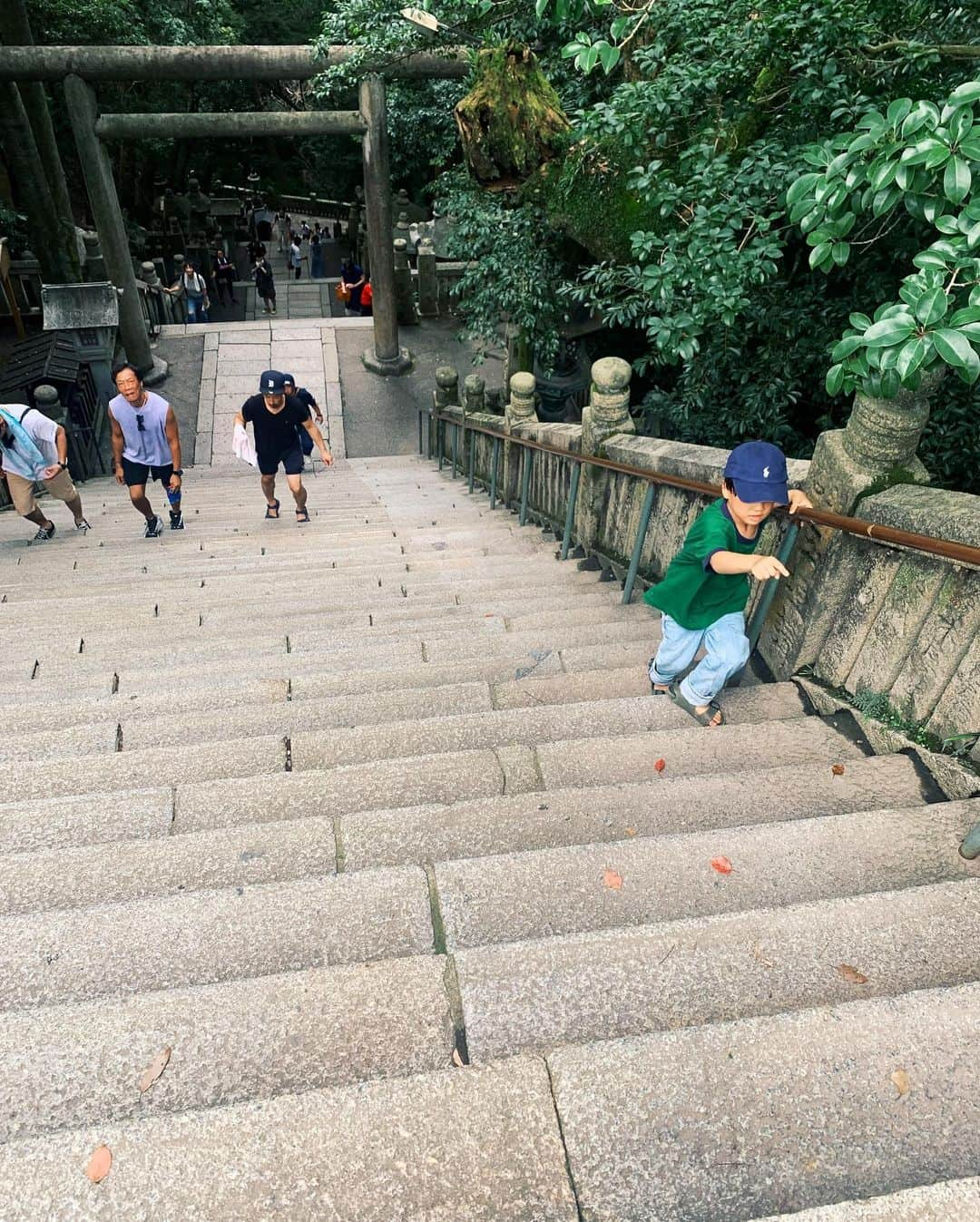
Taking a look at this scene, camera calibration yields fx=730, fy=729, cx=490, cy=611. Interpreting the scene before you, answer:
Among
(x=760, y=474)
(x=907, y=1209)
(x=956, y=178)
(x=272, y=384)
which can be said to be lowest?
(x=272, y=384)

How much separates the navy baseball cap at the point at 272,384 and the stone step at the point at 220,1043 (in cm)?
509

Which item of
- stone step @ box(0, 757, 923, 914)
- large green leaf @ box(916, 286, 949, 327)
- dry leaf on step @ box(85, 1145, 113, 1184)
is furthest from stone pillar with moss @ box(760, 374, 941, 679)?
dry leaf on step @ box(85, 1145, 113, 1184)

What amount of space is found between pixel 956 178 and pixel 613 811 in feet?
6.38

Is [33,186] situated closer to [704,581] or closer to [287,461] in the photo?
[287,461]

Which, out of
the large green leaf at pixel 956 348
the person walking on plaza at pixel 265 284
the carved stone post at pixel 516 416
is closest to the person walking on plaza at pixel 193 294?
the person walking on plaza at pixel 265 284

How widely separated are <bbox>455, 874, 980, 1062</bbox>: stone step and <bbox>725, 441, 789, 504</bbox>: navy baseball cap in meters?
1.26

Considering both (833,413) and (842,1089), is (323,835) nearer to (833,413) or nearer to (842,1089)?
(842,1089)

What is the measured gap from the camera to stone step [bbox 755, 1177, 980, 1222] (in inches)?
38.6

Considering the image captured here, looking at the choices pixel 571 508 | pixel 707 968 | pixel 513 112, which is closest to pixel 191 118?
pixel 513 112

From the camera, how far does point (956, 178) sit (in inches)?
76.0

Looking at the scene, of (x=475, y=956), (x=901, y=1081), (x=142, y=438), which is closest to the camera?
(x=901, y=1081)

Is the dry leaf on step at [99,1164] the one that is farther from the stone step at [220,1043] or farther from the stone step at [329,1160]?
the stone step at [220,1043]

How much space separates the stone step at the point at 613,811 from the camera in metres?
1.98

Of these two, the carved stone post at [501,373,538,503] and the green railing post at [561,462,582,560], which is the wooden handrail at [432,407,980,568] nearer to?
the green railing post at [561,462,582,560]
